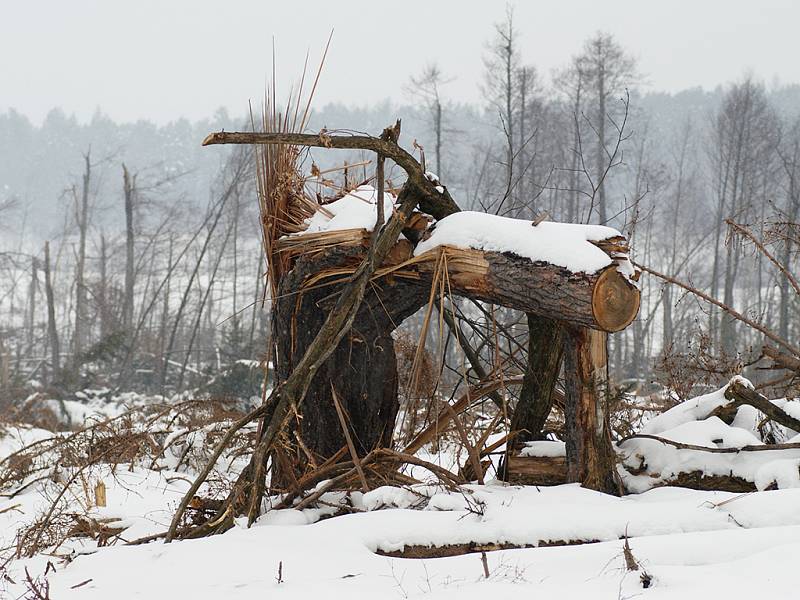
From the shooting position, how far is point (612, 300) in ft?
11.7

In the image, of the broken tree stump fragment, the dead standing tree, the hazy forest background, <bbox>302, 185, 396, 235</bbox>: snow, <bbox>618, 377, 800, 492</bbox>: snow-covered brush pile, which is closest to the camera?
the dead standing tree

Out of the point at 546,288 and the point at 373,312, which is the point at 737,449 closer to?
the point at 546,288

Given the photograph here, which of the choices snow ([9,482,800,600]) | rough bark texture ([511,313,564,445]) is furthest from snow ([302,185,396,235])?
snow ([9,482,800,600])

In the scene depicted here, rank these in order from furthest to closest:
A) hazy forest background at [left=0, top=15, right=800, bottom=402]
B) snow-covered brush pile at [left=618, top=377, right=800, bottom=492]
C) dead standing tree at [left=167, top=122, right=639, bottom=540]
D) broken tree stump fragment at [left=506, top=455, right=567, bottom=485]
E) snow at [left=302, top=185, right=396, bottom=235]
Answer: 1. hazy forest background at [left=0, top=15, right=800, bottom=402]
2. snow at [left=302, top=185, right=396, bottom=235]
3. broken tree stump fragment at [left=506, top=455, right=567, bottom=485]
4. snow-covered brush pile at [left=618, top=377, right=800, bottom=492]
5. dead standing tree at [left=167, top=122, right=639, bottom=540]

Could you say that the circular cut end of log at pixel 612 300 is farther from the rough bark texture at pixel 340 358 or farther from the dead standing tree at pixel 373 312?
the rough bark texture at pixel 340 358

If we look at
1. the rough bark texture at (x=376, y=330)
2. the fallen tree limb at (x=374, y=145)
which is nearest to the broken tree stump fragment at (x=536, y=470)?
the rough bark texture at (x=376, y=330)

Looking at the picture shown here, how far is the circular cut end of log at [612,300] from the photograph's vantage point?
354 centimetres

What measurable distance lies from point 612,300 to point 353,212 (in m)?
1.60

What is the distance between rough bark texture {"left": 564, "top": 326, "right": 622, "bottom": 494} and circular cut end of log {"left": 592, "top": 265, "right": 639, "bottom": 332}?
0.31 metres

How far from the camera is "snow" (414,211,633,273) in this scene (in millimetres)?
3629

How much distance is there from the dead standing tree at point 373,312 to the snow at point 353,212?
0.08 metres

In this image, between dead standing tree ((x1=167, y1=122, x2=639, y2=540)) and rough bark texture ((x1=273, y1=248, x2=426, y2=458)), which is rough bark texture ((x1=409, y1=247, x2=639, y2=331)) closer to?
dead standing tree ((x1=167, y1=122, x2=639, y2=540))

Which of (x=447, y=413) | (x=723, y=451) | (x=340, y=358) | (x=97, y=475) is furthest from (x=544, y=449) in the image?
(x=97, y=475)

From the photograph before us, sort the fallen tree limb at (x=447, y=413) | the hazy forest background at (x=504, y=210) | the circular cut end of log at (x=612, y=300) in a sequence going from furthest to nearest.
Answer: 1. the hazy forest background at (x=504, y=210)
2. the fallen tree limb at (x=447, y=413)
3. the circular cut end of log at (x=612, y=300)
